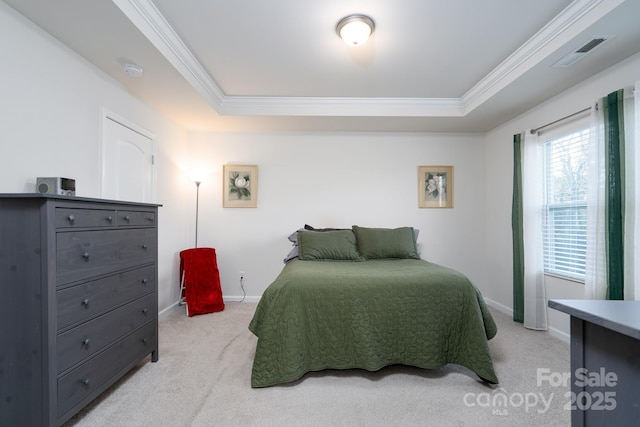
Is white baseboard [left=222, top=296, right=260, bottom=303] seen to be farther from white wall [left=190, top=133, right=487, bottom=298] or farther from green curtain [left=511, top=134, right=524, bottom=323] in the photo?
green curtain [left=511, top=134, right=524, bottom=323]

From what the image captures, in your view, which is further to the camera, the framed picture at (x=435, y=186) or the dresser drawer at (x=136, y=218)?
the framed picture at (x=435, y=186)

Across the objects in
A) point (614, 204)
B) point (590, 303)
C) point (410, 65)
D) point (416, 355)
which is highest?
point (410, 65)

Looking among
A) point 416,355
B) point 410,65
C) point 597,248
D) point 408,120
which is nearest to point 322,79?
point 410,65

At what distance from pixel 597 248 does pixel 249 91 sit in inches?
140

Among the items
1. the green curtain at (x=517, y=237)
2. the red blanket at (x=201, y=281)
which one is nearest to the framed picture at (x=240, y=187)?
the red blanket at (x=201, y=281)

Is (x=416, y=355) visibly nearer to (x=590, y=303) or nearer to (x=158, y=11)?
(x=590, y=303)

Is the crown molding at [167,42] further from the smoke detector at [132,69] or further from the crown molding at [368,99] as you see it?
the smoke detector at [132,69]

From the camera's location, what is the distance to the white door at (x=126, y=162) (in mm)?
2529

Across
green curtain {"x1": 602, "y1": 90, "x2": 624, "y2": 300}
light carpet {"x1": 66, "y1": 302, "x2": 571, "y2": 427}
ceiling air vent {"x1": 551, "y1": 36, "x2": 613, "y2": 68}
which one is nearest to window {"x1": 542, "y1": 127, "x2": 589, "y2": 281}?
green curtain {"x1": 602, "y1": 90, "x2": 624, "y2": 300}

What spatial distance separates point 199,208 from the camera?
4008 millimetres

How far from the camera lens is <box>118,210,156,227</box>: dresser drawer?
1.94 meters

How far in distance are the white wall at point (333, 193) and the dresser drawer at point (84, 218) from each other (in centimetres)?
221

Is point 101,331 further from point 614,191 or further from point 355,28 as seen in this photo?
point 614,191

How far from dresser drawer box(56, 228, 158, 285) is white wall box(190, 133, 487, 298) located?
1759mm
